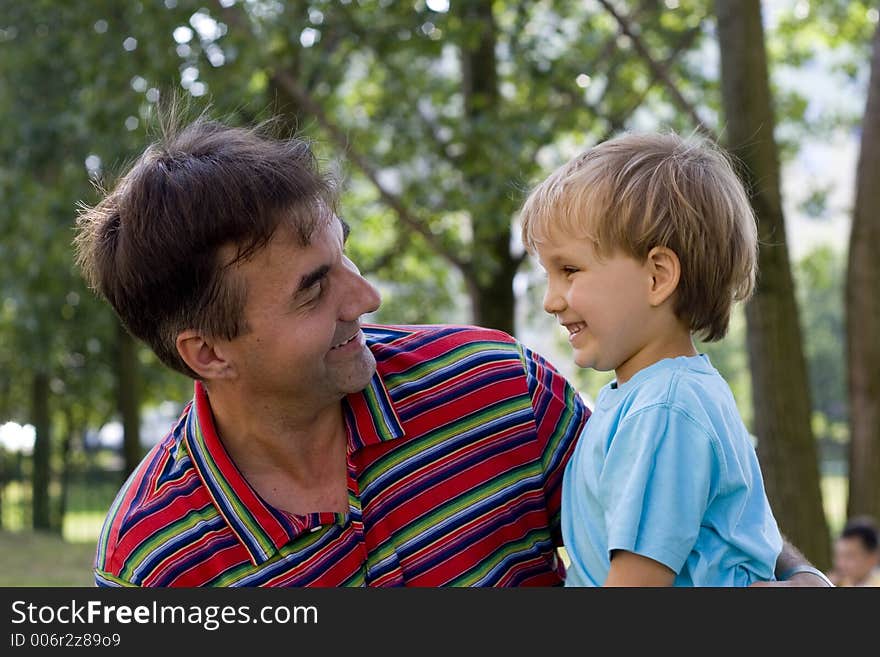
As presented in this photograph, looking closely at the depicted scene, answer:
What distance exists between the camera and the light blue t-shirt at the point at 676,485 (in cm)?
184

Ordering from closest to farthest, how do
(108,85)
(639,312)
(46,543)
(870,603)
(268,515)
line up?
(870,603)
(639,312)
(268,515)
(108,85)
(46,543)

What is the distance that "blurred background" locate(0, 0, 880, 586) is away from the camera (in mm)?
5621

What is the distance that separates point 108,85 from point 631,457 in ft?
24.6

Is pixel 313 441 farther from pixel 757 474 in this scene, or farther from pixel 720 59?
pixel 720 59

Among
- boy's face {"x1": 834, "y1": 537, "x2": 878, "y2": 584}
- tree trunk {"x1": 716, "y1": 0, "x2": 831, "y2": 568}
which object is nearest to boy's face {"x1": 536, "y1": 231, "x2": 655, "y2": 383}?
tree trunk {"x1": 716, "y1": 0, "x2": 831, "y2": 568}

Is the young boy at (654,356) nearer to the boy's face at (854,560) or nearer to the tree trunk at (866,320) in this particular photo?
the boy's face at (854,560)

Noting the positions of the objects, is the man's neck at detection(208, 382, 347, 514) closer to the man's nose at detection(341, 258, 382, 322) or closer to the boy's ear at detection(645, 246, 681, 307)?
the man's nose at detection(341, 258, 382, 322)

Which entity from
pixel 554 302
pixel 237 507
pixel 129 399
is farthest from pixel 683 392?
pixel 129 399

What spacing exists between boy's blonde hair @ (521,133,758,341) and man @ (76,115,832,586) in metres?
0.40

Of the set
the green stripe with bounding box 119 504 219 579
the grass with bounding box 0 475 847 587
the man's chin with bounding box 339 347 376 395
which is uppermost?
the man's chin with bounding box 339 347 376 395

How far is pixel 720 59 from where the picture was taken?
554 cm

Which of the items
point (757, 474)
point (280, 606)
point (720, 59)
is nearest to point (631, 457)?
point (757, 474)

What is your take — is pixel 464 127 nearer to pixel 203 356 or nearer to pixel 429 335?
pixel 429 335

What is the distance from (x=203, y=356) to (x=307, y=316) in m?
0.26
